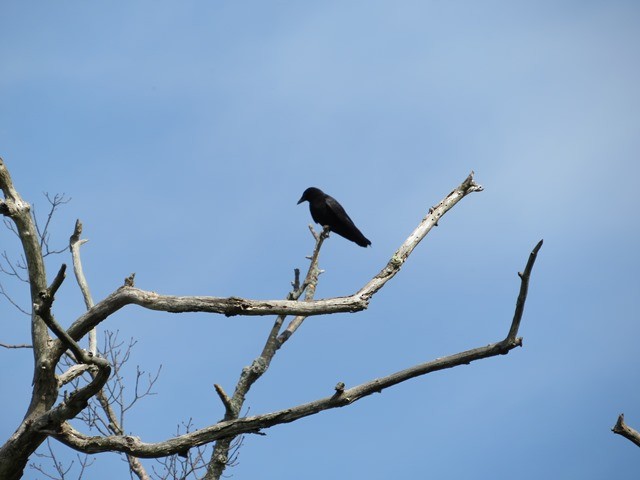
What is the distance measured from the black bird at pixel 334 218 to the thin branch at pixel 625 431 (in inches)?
265

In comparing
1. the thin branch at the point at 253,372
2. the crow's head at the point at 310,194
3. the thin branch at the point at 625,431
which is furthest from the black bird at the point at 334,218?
the thin branch at the point at 625,431

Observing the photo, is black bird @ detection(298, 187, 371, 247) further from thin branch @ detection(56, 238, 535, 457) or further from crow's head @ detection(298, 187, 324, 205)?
thin branch @ detection(56, 238, 535, 457)

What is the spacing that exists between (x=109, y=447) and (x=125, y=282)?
1082 mm

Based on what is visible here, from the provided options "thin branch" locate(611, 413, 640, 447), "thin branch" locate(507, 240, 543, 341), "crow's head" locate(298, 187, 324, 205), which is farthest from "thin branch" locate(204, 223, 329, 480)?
"crow's head" locate(298, 187, 324, 205)

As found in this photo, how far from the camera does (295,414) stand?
4.83 m

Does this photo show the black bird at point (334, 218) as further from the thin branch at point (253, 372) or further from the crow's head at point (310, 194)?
the thin branch at point (253, 372)

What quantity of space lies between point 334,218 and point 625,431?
6988 mm

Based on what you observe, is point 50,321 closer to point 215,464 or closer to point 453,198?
point 215,464

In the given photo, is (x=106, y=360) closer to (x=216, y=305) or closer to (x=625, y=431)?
(x=216, y=305)

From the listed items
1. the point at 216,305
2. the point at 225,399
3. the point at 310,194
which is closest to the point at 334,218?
the point at 310,194

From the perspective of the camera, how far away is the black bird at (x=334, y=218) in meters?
11.5

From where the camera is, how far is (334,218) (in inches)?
455

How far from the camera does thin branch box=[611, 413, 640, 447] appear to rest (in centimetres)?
503

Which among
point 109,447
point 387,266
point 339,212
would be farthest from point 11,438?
point 339,212
